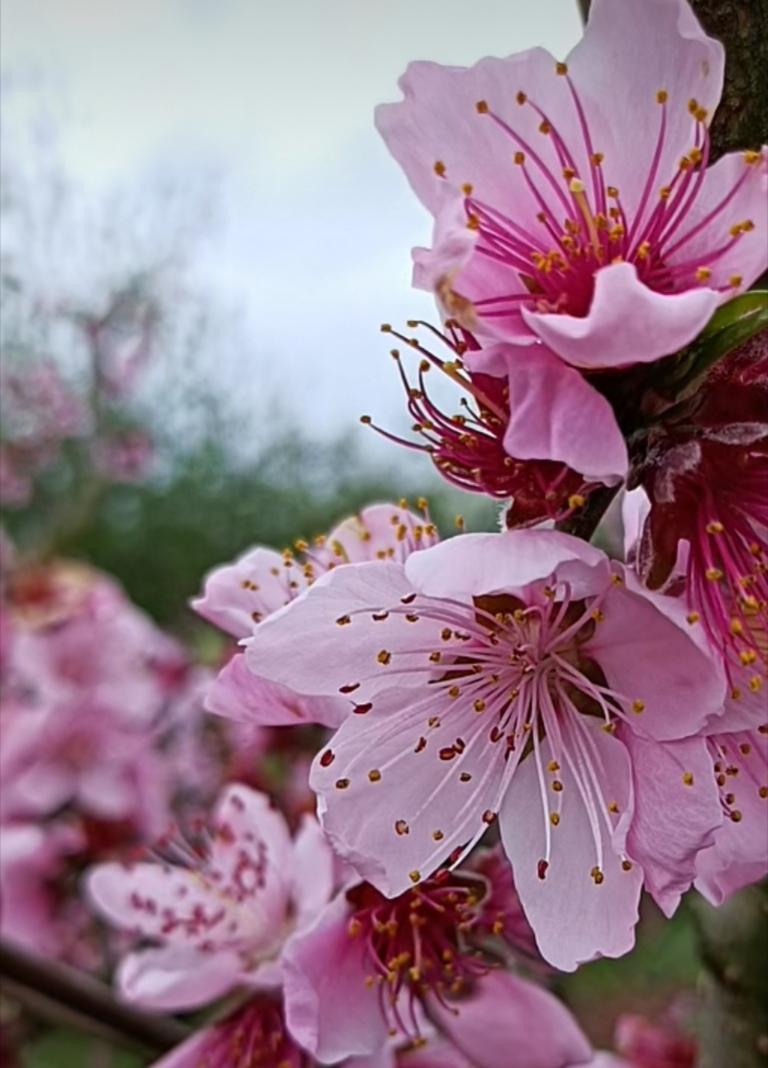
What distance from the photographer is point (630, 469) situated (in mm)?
430

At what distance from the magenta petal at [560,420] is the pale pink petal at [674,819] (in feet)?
0.32

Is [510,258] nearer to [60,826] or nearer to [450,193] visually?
[450,193]

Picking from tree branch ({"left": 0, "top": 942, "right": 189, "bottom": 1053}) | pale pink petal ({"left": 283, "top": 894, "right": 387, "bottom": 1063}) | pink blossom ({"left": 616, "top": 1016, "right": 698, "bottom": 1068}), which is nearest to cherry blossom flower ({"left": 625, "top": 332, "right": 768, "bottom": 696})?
pale pink petal ({"left": 283, "top": 894, "right": 387, "bottom": 1063})

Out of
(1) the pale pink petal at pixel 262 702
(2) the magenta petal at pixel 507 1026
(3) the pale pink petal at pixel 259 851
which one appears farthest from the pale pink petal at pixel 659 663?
(3) the pale pink petal at pixel 259 851

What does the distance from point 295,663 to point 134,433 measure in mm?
4986

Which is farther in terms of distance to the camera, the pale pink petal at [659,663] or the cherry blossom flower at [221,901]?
the cherry blossom flower at [221,901]

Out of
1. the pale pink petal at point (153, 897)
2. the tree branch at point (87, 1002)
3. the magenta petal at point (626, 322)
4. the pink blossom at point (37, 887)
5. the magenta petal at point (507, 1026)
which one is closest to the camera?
the magenta petal at point (626, 322)

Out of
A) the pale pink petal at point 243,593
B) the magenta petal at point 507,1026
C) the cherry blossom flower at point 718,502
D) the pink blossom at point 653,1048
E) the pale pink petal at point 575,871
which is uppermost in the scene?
the cherry blossom flower at point 718,502

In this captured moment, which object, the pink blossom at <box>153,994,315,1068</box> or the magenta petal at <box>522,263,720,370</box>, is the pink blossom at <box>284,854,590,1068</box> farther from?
the magenta petal at <box>522,263,720,370</box>

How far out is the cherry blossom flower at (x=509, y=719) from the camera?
420 millimetres

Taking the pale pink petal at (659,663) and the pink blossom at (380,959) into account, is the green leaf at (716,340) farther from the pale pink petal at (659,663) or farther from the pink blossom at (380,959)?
the pink blossom at (380,959)

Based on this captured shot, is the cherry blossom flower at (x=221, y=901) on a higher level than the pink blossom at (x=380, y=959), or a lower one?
lower

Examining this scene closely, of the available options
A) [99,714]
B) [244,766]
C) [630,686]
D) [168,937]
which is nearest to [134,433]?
[99,714]

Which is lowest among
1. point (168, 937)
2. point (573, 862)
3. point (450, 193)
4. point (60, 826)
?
point (60, 826)
